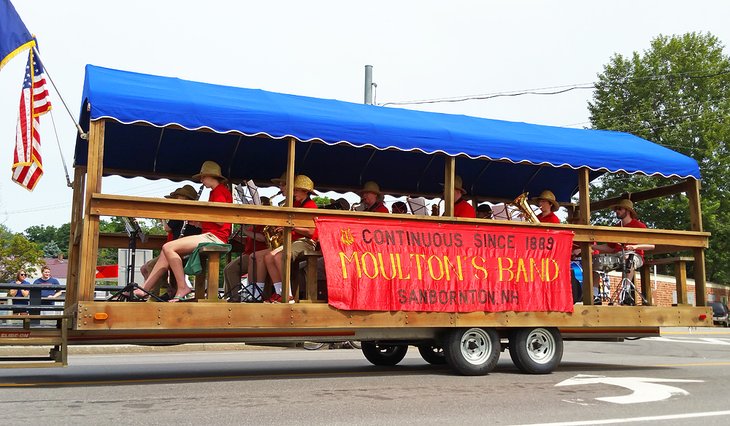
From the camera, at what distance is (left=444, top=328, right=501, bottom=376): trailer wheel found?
9.84 m

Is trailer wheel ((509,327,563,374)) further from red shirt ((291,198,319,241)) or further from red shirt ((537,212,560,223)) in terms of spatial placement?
red shirt ((291,198,319,241))

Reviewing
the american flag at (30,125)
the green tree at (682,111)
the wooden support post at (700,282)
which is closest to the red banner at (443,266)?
the wooden support post at (700,282)

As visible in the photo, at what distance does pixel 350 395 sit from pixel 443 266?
8.67 feet

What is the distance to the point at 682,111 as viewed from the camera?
46.2 metres

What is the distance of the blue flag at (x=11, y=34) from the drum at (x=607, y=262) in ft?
28.0

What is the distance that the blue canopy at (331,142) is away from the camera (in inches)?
338

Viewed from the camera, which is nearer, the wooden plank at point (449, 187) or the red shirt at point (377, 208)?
the wooden plank at point (449, 187)

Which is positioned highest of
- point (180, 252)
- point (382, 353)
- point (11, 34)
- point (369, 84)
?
point (369, 84)

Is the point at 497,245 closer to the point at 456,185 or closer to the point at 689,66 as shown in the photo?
the point at 456,185

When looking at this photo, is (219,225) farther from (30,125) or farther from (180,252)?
(30,125)

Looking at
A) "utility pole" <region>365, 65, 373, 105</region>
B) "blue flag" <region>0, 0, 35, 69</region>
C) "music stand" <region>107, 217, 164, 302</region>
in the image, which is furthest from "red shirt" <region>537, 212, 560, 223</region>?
"utility pole" <region>365, 65, 373, 105</region>

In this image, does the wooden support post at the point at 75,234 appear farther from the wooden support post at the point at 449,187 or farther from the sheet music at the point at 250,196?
the wooden support post at the point at 449,187

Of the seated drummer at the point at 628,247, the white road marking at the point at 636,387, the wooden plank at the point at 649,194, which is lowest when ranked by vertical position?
the white road marking at the point at 636,387

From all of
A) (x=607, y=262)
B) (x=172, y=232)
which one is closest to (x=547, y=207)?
(x=607, y=262)
